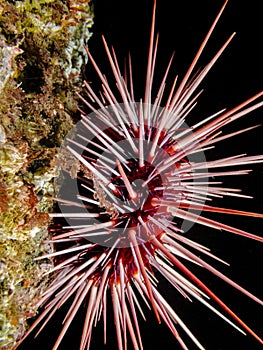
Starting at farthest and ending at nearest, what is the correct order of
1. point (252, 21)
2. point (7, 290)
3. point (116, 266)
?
point (252, 21) < point (116, 266) < point (7, 290)

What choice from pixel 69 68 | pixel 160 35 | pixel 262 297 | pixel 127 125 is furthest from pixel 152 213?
pixel 262 297

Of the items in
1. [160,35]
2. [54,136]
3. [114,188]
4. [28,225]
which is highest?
[160,35]

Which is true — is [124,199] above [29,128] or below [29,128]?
below

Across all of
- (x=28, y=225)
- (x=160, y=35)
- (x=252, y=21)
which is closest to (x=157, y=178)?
(x=28, y=225)

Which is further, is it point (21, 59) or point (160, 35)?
point (160, 35)

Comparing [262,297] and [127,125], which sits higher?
[127,125]

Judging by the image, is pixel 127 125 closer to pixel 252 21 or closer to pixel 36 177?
pixel 36 177

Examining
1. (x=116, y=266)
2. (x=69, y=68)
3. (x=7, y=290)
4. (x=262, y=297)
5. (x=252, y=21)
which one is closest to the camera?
(x=7, y=290)
